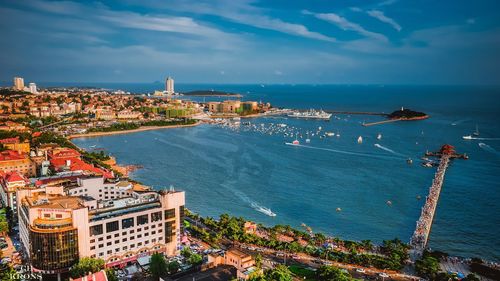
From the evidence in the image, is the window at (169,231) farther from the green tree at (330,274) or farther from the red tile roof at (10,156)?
the red tile roof at (10,156)

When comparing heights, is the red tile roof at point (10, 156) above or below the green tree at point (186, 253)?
above

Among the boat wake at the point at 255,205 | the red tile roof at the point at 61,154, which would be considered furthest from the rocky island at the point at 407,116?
the red tile roof at the point at 61,154

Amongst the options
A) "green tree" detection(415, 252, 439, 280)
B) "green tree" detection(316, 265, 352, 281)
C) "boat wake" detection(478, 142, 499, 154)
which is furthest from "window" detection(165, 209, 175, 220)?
"boat wake" detection(478, 142, 499, 154)

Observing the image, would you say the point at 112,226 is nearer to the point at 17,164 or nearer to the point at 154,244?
the point at 154,244

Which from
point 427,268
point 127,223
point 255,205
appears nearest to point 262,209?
point 255,205

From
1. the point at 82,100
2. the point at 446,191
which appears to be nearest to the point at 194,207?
the point at 446,191

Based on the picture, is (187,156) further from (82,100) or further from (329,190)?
(82,100)
